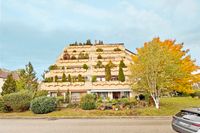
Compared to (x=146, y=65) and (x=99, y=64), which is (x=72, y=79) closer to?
(x=99, y=64)

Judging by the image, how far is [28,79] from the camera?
30.8 meters

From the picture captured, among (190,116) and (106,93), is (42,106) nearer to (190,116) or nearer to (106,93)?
(190,116)

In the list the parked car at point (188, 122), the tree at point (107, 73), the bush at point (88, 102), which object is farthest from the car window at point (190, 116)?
the tree at point (107, 73)

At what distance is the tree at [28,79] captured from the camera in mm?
29983

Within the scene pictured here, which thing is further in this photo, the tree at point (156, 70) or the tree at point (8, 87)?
the tree at point (8, 87)

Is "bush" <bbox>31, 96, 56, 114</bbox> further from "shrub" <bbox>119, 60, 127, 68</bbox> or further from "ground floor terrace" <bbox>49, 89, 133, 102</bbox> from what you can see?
"shrub" <bbox>119, 60, 127, 68</bbox>

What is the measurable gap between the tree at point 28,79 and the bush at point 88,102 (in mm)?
12232

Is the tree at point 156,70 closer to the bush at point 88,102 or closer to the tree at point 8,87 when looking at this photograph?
the bush at point 88,102

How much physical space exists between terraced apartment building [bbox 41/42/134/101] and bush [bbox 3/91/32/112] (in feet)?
28.1

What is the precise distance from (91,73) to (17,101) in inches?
644

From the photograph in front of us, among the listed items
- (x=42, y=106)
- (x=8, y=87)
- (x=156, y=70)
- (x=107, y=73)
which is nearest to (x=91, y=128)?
(x=42, y=106)

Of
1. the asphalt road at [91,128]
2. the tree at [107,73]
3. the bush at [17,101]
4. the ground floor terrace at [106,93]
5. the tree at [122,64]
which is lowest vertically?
the asphalt road at [91,128]

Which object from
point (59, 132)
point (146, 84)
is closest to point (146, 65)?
Result: point (146, 84)

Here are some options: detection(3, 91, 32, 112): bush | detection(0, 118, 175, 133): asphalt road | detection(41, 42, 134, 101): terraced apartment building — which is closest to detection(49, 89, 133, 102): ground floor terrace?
detection(41, 42, 134, 101): terraced apartment building
